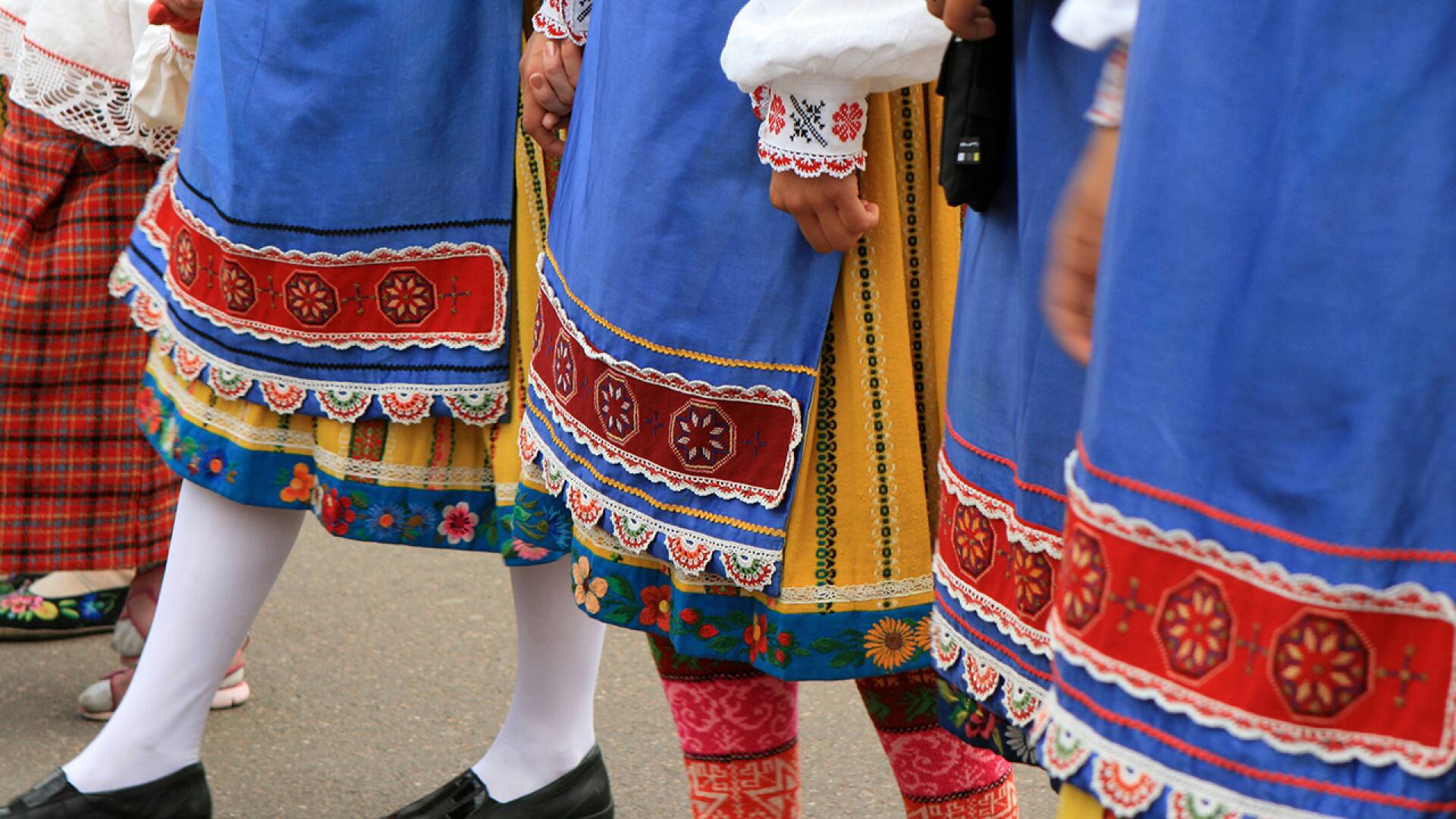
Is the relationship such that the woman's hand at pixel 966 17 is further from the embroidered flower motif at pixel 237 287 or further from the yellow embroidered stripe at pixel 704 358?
the embroidered flower motif at pixel 237 287

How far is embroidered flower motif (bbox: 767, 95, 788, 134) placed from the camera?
1326mm

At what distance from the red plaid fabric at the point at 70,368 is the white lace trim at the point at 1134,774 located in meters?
1.96

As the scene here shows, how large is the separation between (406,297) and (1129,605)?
48.4 inches

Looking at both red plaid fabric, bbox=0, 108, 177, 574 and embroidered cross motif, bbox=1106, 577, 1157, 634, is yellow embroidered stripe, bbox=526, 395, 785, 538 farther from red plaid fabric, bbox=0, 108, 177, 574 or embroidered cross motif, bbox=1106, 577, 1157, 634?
red plaid fabric, bbox=0, 108, 177, 574

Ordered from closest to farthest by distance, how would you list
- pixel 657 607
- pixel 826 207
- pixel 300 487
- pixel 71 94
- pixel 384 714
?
1. pixel 826 207
2. pixel 657 607
3. pixel 300 487
4. pixel 71 94
5. pixel 384 714

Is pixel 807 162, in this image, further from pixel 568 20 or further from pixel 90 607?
pixel 90 607

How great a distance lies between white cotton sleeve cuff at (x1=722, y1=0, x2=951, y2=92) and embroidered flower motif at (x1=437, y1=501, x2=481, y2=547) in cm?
86

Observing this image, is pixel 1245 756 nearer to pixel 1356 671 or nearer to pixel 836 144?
pixel 1356 671

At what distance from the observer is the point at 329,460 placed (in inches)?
77.0

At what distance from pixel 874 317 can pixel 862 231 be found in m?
0.09

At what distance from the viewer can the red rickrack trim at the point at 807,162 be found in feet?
4.39

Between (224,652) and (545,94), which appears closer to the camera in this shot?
(545,94)

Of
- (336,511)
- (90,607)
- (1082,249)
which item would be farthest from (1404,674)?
(90,607)

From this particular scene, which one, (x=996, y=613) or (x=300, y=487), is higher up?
(x=996, y=613)
